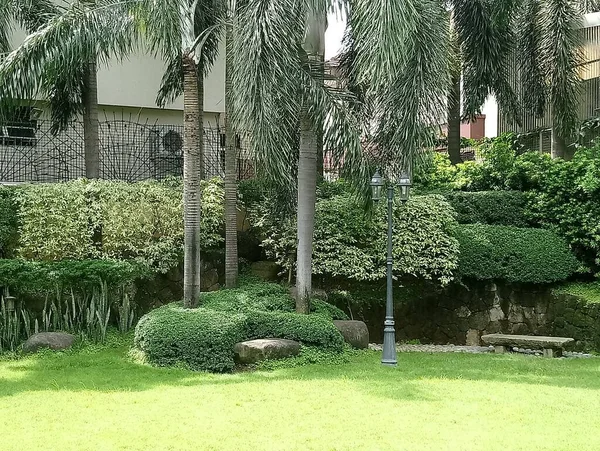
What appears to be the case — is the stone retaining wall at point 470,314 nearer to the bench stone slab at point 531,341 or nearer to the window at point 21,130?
the bench stone slab at point 531,341

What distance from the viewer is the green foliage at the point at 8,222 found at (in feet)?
46.6

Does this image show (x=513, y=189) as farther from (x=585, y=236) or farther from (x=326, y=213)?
(x=326, y=213)

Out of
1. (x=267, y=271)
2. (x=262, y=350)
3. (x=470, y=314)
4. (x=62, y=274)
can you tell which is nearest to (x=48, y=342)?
(x=62, y=274)

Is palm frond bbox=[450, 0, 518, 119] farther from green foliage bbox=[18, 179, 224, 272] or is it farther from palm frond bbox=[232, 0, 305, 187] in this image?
green foliage bbox=[18, 179, 224, 272]

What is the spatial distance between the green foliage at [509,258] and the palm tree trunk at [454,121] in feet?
12.5

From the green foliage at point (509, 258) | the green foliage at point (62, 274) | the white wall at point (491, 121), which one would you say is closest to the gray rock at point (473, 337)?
the green foliage at point (509, 258)

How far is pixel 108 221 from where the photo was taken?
1478 cm

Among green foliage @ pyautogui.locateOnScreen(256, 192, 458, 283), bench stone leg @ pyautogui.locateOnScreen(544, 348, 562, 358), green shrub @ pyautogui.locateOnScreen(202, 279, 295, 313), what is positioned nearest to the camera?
green shrub @ pyautogui.locateOnScreen(202, 279, 295, 313)

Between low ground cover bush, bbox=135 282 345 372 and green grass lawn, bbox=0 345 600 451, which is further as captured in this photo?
low ground cover bush, bbox=135 282 345 372

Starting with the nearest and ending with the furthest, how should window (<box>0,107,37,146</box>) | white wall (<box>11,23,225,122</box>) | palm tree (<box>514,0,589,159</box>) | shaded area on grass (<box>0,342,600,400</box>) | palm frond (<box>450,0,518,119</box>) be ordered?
shaded area on grass (<box>0,342,600,400</box>), palm frond (<box>450,0,518,119</box>), palm tree (<box>514,0,589,159</box>), window (<box>0,107,37,146</box>), white wall (<box>11,23,225,122</box>)

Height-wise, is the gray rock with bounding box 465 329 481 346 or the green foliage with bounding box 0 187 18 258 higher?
the green foliage with bounding box 0 187 18 258

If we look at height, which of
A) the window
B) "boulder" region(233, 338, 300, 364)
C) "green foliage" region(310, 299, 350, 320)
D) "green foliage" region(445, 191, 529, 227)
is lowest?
"boulder" region(233, 338, 300, 364)

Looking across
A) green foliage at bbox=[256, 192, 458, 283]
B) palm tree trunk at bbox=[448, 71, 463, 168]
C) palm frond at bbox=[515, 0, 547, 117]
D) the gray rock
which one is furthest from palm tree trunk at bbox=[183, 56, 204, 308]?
palm frond at bbox=[515, 0, 547, 117]

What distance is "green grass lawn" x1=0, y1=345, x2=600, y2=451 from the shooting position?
7.53 meters
